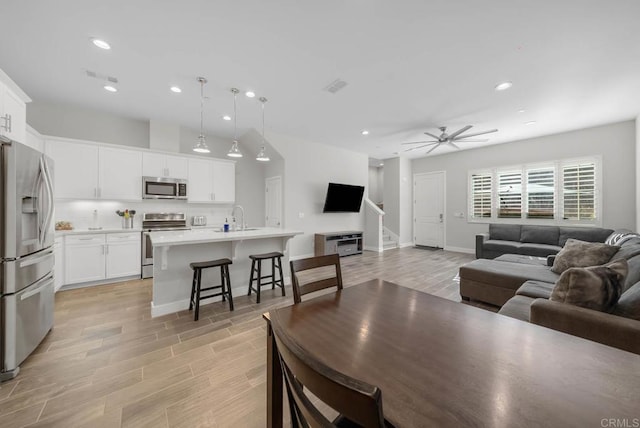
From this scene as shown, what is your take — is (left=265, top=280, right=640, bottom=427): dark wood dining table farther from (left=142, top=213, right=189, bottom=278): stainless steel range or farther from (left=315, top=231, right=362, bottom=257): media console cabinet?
(left=315, top=231, right=362, bottom=257): media console cabinet

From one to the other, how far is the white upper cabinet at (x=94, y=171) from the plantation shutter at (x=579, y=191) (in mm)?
9046

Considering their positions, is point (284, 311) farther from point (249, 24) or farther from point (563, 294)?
point (249, 24)

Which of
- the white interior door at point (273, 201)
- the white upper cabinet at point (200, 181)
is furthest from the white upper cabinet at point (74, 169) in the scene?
the white interior door at point (273, 201)

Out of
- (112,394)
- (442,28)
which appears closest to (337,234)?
(442,28)

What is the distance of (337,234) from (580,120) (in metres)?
5.46

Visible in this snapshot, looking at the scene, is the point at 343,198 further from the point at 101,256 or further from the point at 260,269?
the point at 101,256

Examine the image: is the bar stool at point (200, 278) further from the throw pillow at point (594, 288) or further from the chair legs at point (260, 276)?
the throw pillow at point (594, 288)

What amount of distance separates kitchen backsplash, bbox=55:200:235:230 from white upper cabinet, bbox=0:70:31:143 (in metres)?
1.86

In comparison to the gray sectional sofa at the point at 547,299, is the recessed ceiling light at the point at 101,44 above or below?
above

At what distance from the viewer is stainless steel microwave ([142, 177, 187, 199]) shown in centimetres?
452

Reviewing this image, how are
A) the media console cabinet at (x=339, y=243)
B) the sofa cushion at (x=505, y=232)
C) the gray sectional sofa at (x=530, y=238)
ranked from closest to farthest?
1. the gray sectional sofa at (x=530, y=238)
2. the sofa cushion at (x=505, y=232)
3. the media console cabinet at (x=339, y=243)

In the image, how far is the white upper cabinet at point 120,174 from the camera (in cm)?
420

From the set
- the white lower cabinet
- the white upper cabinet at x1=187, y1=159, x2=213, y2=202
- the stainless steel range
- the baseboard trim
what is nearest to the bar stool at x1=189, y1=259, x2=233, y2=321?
the stainless steel range

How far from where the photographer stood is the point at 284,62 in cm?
294
